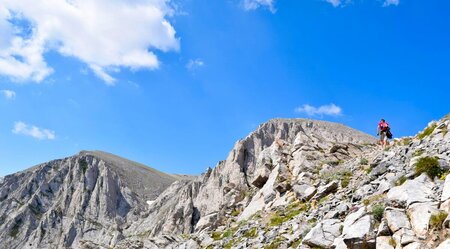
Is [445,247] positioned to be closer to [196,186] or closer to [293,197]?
[293,197]

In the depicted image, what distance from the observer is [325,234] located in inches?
701

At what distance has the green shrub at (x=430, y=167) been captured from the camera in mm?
17891

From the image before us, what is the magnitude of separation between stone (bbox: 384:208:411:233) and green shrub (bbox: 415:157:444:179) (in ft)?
11.4

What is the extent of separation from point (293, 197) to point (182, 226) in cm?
9963

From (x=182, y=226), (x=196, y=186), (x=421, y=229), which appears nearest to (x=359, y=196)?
(x=421, y=229)

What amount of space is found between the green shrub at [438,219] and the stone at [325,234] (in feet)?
14.4

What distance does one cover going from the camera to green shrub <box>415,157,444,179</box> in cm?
1789

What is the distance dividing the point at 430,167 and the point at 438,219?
508 centimetres

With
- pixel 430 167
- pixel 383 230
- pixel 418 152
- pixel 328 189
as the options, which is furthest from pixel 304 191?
pixel 383 230

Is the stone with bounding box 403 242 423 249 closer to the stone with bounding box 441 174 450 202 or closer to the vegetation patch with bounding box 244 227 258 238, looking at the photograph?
the stone with bounding box 441 174 450 202

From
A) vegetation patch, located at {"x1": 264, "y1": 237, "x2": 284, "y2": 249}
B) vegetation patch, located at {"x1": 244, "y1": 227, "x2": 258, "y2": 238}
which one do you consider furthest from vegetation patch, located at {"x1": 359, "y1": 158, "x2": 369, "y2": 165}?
vegetation patch, located at {"x1": 264, "y1": 237, "x2": 284, "y2": 249}

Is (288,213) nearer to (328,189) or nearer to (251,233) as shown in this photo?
(251,233)

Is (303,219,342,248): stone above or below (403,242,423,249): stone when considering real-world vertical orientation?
above

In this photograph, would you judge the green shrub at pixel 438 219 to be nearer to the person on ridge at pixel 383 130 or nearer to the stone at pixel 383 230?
the stone at pixel 383 230
